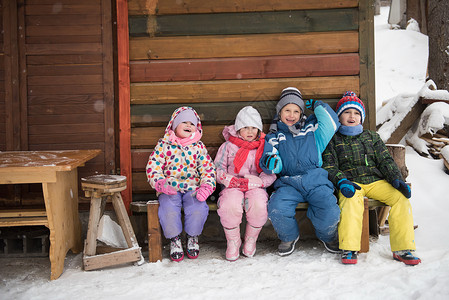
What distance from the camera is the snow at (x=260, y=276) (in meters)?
2.41

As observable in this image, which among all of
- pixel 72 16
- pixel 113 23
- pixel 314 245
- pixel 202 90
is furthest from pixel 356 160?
pixel 72 16

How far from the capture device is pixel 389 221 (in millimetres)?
3010

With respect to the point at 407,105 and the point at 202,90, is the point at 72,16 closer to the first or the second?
the point at 202,90

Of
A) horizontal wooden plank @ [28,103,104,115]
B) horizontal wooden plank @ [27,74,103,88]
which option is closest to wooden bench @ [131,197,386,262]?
horizontal wooden plank @ [28,103,104,115]

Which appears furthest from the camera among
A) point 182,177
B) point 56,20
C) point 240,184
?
point 56,20

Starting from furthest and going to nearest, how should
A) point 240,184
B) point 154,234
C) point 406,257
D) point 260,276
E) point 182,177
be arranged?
point 182,177, point 240,184, point 154,234, point 406,257, point 260,276

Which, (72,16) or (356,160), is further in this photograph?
(72,16)

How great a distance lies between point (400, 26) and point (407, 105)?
13.9 meters

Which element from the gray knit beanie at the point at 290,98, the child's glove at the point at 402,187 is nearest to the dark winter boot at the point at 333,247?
the child's glove at the point at 402,187

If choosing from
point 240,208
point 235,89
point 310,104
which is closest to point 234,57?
point 235,89

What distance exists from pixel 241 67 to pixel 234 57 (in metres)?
0.12

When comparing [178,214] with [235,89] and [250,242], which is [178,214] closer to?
[250,242]

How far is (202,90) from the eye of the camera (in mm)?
3617

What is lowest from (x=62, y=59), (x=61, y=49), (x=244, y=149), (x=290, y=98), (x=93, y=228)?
(x=93, y=228)
